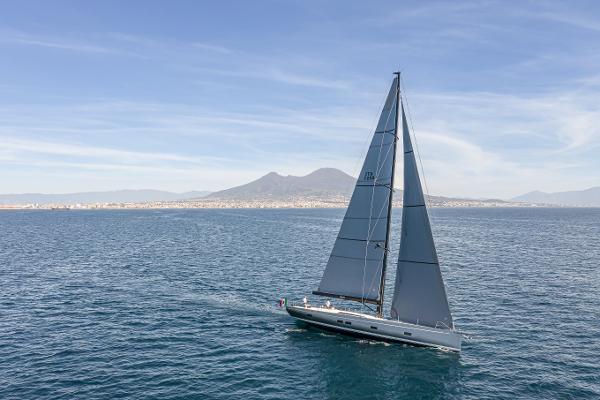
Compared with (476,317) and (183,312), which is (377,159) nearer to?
(476,317)

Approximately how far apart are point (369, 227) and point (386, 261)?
3.53m

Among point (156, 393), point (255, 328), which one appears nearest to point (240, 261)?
point (255, 328)

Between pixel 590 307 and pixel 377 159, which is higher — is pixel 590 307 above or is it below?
below

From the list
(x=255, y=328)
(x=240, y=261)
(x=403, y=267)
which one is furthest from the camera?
(x=240, y=261)

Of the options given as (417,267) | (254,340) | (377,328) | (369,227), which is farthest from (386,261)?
(254,340)

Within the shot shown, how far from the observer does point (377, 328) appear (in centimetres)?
3594

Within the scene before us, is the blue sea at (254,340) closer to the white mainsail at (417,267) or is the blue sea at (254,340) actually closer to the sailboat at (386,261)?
the sailboat at (386,261)

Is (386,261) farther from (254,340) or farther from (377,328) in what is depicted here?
(254,340)

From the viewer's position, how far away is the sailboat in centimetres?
3459

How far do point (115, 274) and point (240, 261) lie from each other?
22584 millimetres

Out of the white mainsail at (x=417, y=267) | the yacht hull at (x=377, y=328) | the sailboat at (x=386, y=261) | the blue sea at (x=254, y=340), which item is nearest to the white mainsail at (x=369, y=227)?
the sailboat at (x=386, y=261)

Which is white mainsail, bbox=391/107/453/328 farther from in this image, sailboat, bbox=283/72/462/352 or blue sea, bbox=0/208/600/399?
blue sea, bbox=0/208/600/399

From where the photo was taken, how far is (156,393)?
89.7ft

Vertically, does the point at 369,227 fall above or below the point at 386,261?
above
